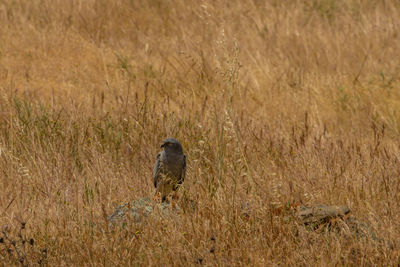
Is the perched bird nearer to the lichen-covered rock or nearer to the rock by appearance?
the lichen-covered rock

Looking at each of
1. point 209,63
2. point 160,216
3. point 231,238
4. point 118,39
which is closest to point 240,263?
point 231,238

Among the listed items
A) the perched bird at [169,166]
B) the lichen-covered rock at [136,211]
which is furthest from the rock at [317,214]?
the perched bird at [169,166]

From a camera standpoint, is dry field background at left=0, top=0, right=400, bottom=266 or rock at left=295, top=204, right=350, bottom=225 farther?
rock at left=295, top=204, right=350, bottom=225

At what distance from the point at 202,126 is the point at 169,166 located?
154 cm

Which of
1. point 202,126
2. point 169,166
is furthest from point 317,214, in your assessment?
point 202,126

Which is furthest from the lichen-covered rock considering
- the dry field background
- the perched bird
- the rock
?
the rock

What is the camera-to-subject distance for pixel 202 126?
5.88 metres

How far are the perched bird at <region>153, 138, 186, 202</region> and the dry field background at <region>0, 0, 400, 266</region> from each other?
13 centimetres

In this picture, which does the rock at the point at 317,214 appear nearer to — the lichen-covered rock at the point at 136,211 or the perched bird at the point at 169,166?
the lichen-covered rock at the point at 136,211

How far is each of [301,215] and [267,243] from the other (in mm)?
345

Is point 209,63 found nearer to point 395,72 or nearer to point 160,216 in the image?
point 395,72

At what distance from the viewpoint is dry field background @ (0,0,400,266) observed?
352 cm

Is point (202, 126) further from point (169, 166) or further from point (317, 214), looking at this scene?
point (317, 214)

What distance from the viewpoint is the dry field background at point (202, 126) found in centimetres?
352
